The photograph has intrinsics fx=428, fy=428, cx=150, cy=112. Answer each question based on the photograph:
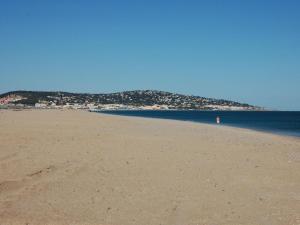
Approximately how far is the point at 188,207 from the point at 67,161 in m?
5.29

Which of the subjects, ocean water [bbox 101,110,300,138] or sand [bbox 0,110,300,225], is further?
ocean water [bbox 101,110,300,138]

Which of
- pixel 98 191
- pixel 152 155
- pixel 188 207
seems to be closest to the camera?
pixel 188 207

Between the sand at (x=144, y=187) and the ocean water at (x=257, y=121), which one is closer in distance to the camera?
the sand at (x=144, y=187)

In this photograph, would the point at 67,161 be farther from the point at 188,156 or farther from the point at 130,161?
the point at 188,156

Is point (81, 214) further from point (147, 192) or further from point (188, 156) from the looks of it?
point (188, 156)

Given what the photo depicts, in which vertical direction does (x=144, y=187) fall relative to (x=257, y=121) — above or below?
above

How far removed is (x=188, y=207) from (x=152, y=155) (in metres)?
6.26

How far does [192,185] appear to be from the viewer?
9.16 metres

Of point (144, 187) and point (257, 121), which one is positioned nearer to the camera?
point (144, 187)

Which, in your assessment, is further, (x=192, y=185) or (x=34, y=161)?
(x=34, y=161)

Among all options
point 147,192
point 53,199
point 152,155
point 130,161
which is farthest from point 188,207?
point 152,155

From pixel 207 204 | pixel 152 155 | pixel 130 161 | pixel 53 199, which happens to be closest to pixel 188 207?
pixel 207 204

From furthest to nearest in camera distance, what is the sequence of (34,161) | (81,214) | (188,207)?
1. (34,161)
2. (188,207)
3. (81,214)

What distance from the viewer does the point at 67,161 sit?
38.7 feet
